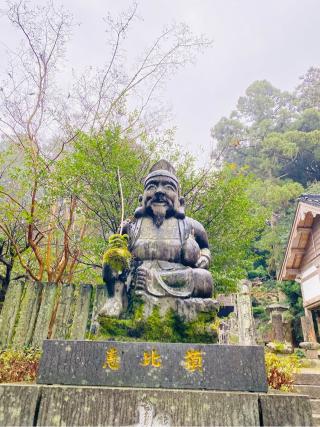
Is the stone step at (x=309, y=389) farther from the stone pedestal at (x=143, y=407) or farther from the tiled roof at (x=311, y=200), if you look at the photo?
the tiled roof at (x=311, y=200)

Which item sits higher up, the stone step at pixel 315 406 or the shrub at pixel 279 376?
the shrub at pixel 279 376

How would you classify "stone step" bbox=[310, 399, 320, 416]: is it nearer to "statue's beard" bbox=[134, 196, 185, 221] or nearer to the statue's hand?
the statue's hand

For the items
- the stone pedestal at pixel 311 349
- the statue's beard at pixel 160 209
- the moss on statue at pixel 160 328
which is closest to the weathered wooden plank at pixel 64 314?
the statue's beard at pixel 160 209

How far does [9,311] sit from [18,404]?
4.57 m

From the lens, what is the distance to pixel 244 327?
35.2ft

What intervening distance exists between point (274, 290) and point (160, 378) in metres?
17.9

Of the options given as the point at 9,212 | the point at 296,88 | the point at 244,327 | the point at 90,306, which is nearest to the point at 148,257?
the point at 90,306

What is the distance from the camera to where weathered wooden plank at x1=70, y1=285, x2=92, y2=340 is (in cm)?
633

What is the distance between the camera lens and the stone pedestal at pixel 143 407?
238 centimetres

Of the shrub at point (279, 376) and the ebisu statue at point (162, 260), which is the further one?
the shrub at point (279, 376)

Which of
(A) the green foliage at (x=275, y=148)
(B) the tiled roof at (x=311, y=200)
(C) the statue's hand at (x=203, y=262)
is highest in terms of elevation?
(A) the green foliage at (x=275, y=148)

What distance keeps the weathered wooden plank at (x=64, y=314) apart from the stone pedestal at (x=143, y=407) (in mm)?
4104

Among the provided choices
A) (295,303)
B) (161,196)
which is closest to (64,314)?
(161,196)

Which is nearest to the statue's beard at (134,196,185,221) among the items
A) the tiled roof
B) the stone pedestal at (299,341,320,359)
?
the stone pedestal at (299,341,320,359)
